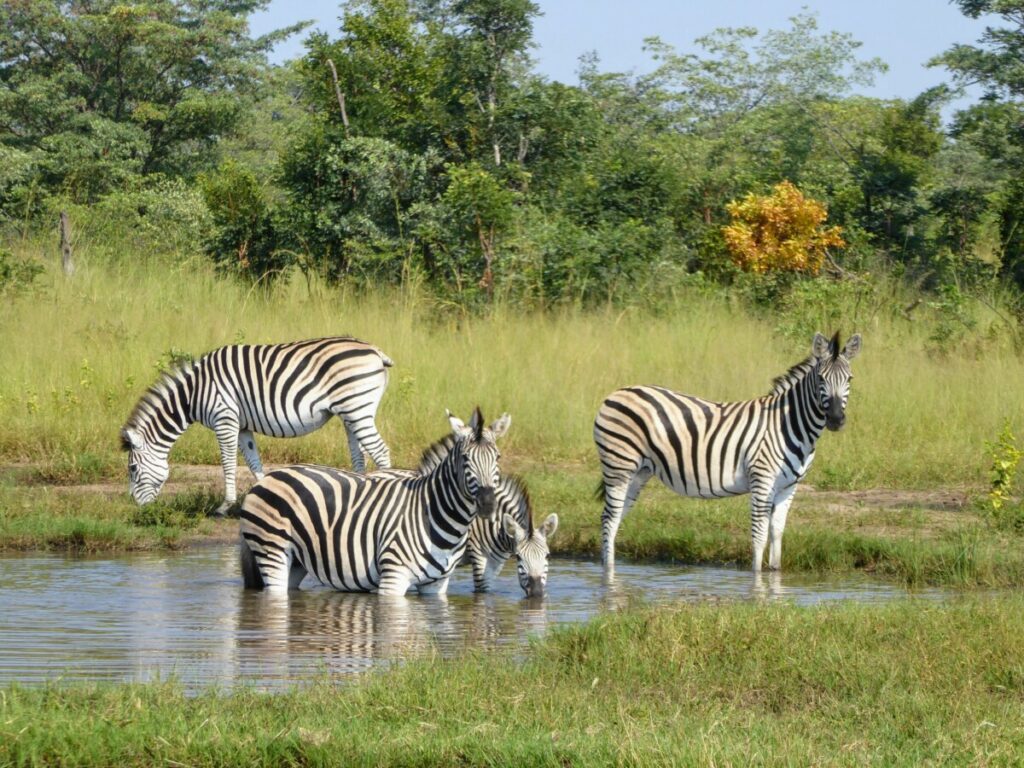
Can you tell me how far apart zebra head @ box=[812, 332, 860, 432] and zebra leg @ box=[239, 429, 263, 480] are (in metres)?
5.19

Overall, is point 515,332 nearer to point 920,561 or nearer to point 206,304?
point 206,304

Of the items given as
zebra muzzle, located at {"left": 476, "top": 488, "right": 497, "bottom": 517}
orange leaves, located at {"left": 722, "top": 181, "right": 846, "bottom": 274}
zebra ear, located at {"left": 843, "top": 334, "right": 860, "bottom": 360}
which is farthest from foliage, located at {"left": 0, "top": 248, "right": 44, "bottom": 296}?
zebra ear, located at {"left": 843, "top": 334, "right": 860, "bottom": 360}

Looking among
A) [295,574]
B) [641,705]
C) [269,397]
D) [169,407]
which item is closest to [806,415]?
[295,574]

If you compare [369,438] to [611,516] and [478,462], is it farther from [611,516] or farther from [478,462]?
[478,462]

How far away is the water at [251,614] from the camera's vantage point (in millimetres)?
7092

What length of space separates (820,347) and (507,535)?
8.93 feet

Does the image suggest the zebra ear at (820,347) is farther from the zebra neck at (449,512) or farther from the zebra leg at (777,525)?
the zebra neck at (449,512)

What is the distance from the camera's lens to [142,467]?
1273cm

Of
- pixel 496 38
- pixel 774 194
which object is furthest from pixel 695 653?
pixel 774 194

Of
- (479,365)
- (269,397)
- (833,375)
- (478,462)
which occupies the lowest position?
(478,462)

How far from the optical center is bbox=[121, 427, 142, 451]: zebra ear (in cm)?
1277

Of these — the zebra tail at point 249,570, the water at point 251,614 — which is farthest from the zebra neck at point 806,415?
the zebra tail at point 249,570

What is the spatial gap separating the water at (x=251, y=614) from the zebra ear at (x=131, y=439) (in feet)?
5.87

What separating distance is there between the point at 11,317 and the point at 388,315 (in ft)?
14.8
